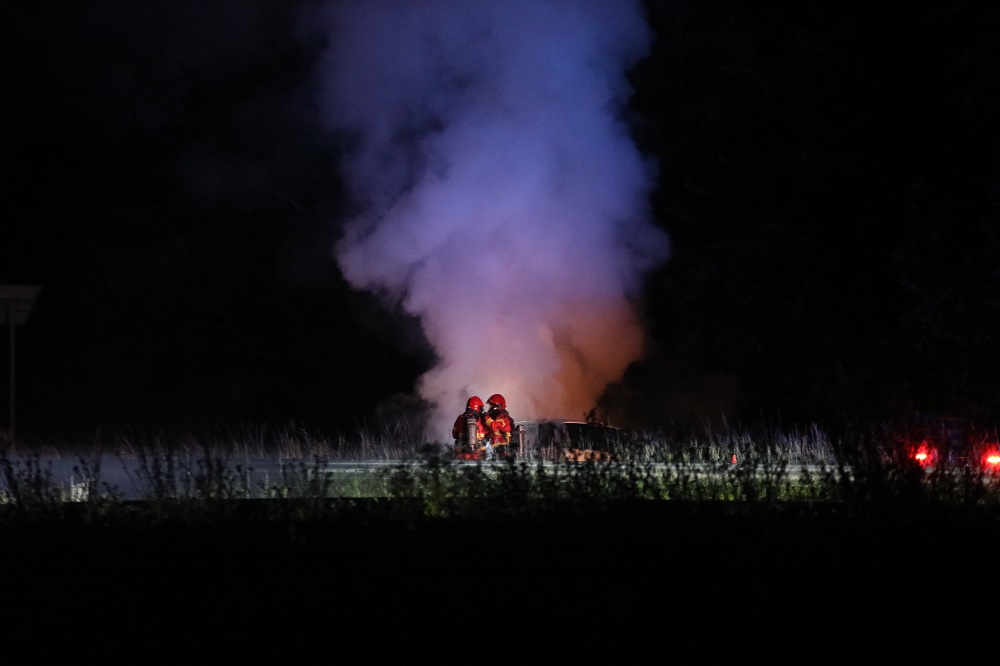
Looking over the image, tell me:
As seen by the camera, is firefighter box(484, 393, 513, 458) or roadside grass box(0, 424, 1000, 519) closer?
roadside grass box(0, 424, 1000, 519)

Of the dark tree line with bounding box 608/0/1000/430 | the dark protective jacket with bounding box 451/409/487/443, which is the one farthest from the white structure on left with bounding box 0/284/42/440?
the dark tree line with bounding box 608/0/1000/430

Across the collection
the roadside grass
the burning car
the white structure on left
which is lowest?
the roadside grass

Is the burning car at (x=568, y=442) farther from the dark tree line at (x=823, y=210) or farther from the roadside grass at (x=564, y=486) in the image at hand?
the dark tree line at (x=823, y=210)

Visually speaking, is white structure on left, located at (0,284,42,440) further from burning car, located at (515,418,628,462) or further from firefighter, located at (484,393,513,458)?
burning car, located at (515,418,628,462)

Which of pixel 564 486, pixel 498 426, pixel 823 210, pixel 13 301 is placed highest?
pixel 823 210

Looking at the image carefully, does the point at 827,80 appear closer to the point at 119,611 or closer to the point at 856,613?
the point at 856,613

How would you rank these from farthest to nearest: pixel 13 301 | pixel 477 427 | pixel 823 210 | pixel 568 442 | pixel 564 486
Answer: pixel 823 210 → pixel 13 301 → pixel 477 427 → pixel 568 442 → pixel 564 486

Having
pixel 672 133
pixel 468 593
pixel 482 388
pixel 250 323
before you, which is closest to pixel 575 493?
pixel 468 593

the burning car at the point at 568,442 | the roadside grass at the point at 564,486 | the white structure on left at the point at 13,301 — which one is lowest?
the roadside grass at the point at 564,486

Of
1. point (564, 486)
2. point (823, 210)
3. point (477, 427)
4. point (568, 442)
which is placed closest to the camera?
point (564, 486)

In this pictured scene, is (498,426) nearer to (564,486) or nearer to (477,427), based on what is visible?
(477,427)

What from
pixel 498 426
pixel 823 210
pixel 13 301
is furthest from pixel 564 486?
pixel 823 210

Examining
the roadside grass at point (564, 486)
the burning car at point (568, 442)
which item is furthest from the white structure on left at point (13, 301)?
the roadside grass at point (564, 486)

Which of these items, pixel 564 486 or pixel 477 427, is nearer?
pixel 564 486
